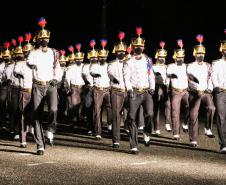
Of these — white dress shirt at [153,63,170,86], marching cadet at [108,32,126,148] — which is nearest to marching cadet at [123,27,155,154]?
marching cadet at [108,32,126,148]

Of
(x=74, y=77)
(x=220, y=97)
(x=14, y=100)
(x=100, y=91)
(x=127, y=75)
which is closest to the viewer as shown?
(x=127, y=75)

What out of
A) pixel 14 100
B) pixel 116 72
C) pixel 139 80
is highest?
pixel 116 72

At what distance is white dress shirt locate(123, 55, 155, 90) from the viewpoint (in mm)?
16406

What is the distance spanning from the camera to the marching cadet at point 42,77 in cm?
1554

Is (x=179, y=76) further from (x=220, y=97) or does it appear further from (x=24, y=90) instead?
(x=24, y=90)

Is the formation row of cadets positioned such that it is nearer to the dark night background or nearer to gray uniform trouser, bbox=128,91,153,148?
gray uniform trouser, bbox=128,91,153,148

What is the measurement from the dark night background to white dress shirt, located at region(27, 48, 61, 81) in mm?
17007

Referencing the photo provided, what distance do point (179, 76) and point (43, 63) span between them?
6.36 metres

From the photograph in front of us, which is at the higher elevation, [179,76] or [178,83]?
[179,76]

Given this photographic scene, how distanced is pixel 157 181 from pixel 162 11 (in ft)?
93.8

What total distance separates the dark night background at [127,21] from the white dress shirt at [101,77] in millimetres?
10913

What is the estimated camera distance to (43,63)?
15.5m

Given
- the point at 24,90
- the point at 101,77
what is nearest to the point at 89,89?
the point at 101,77

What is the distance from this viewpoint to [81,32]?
151ft
